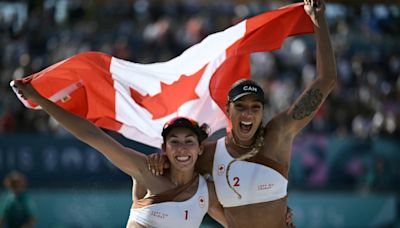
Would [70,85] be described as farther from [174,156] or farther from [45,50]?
[45,50]

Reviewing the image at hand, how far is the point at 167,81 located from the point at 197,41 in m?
10.6

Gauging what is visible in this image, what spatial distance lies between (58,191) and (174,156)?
9482mm

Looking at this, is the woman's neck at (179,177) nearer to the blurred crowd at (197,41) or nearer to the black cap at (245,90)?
the black cap at (245,90)

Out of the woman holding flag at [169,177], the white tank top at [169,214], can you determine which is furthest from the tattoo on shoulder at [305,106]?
the white tank top at [169,214]

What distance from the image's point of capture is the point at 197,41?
1864cm

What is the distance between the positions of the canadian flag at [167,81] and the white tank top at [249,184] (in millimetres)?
1175

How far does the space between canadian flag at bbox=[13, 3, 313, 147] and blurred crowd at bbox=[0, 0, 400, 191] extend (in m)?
8.24

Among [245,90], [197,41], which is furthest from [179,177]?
[197,41]

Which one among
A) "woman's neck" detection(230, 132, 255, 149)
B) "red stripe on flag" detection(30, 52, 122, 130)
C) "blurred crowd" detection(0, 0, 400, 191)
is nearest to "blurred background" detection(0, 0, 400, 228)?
"blurred crowd" detection(0, 0, 400, 191)

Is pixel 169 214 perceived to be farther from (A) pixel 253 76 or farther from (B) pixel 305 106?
(A) pixel 253 76

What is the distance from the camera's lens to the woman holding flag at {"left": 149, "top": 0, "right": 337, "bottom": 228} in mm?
6715

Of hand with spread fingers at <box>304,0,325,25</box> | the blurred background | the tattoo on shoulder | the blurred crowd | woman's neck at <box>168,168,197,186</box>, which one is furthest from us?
the blurred crowd

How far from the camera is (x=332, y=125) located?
17266 mm

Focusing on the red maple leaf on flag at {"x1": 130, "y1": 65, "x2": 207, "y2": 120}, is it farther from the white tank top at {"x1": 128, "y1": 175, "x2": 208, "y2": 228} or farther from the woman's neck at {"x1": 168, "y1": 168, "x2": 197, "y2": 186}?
the white tank top at {"x1": 128, "y1": 175, "x2": 208, "y2": 228}
